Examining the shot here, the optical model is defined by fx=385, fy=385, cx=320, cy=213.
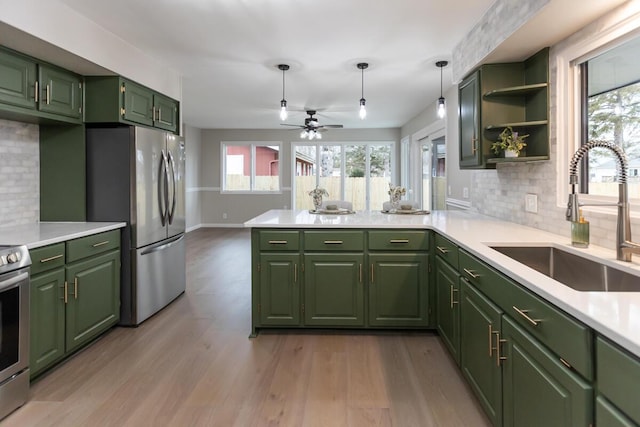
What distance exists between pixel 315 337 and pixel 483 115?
6.70ft

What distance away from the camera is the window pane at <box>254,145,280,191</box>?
31.0ft

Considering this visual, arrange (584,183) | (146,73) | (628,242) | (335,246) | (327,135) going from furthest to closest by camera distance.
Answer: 1. (327,135)
2. (146,73)
3. (335,246)
4. (584,183)
5. (628,242)

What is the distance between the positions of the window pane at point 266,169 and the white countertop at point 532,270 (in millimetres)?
5992

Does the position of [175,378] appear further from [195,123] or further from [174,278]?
[195,123]

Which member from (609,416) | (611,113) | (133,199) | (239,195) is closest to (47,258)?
(133,199)

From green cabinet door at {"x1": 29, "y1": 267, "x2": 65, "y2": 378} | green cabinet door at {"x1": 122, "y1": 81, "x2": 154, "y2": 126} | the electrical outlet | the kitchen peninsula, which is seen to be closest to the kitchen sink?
the kitchen peninsula

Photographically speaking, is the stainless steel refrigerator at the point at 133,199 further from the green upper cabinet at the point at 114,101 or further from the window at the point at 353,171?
the window at the point at 353,171

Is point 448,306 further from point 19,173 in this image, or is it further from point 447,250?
point 19,173

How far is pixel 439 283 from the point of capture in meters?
2.71

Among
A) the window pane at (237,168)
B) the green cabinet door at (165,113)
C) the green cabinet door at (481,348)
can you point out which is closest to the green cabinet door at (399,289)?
the green cabinet door at (481,348)

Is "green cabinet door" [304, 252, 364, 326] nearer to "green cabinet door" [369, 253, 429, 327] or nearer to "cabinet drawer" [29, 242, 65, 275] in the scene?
"green cabinet door" [369, 253, 429, 327]

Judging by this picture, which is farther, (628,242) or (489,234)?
(489,234)

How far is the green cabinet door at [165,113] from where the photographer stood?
365 cm

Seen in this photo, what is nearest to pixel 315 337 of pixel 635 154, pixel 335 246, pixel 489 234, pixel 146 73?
pixel 335 246
